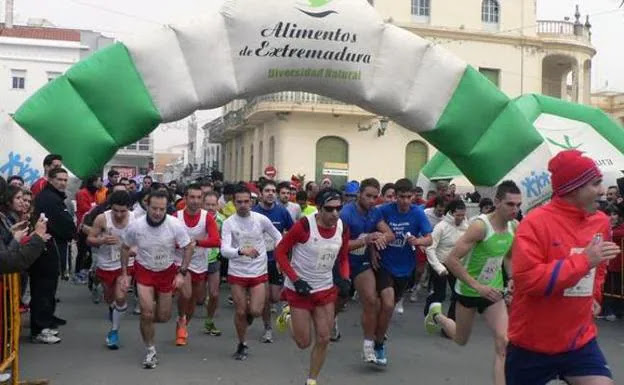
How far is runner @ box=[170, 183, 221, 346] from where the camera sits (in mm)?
8359

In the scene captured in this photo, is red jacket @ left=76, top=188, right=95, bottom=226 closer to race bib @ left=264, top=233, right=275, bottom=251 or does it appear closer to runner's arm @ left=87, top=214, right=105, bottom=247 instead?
runner's arm @ left=87, top=214, right=105, bottom=247

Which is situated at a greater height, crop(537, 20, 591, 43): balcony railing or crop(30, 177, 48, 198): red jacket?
crop(537, 20, 591, 43): balcony railing

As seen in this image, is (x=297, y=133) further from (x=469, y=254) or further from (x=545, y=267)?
(x=545, y=267)

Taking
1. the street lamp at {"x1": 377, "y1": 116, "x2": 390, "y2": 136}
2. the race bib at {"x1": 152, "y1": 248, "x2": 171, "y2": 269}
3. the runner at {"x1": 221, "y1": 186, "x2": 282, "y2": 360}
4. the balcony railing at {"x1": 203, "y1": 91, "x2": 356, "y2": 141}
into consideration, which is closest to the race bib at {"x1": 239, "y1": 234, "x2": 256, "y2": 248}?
the runner at {"x1": 221, "y1": 186, "x2": 282, "y2": 360}

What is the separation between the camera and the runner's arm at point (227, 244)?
760 cm

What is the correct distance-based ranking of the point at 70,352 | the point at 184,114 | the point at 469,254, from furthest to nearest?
1. the point at 184,114
2. the point at 70,352
3. the point at 469,254

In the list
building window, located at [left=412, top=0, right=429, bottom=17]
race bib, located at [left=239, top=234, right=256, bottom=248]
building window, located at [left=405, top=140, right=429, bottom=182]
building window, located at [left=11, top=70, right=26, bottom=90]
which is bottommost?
race bib, located at [left=239, top=234, right=256, bottom=248]

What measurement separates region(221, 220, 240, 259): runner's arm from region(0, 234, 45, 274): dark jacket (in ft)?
8.51

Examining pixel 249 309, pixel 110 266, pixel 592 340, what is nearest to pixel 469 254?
pixel 592 340

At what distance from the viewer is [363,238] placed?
738cm

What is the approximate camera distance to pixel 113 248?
346 inches

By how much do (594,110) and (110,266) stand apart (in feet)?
29.3

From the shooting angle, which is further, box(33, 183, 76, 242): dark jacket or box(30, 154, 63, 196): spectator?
box(33, 183, 76, 242): dark jacket

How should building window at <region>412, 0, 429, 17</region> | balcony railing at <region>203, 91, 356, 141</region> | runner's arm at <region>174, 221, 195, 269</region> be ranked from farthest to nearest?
building window at <region>412, 0, 429, 17</region> < balcony railing at <region>203, 91, 356, 141</region> < runner's arm at <region>174, 221, 195, 269</region>
